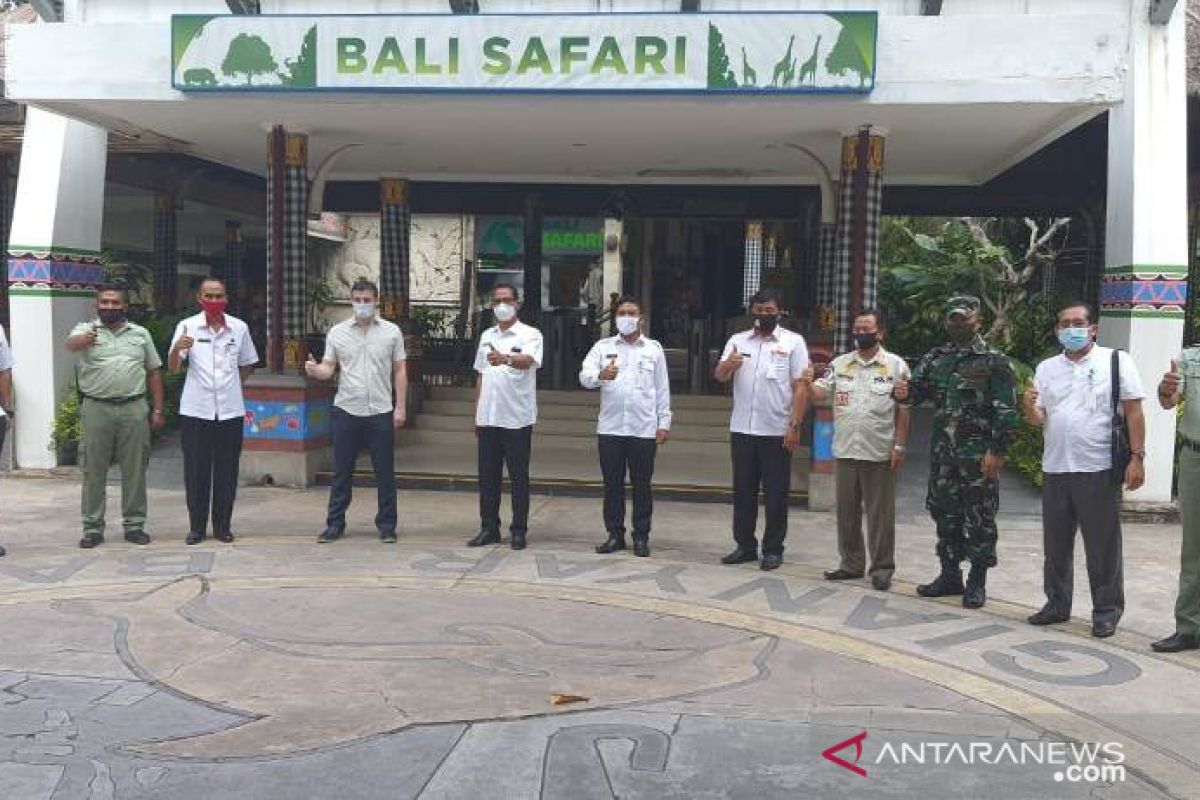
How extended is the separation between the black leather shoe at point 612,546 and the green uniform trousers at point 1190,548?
3.49m

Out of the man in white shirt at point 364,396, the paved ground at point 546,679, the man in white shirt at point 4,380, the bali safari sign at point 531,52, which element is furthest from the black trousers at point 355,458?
the bali safari sign at point 531,52

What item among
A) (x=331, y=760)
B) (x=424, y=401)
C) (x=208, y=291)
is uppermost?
(x=208, y=291)

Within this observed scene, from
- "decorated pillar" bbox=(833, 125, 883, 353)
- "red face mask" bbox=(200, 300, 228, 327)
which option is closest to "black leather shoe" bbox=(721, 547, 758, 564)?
"decorated pillar" bbox=(833, 125, 883, 353)

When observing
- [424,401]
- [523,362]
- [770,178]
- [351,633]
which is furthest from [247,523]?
[770,178]

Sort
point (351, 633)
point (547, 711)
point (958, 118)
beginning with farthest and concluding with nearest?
point (958, 118)
point (351, 633)
point (547, 711)

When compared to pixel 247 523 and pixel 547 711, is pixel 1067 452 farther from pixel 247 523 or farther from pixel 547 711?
pixel 247 523

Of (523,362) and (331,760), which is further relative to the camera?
(523,362)

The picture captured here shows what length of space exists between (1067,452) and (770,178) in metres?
8.71

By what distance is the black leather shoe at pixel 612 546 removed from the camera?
7535 mm

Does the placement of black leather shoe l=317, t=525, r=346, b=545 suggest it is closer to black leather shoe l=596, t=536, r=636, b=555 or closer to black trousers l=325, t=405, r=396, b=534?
black trousers l=325, t=405, r=396, b=534

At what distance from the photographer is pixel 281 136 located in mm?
10258

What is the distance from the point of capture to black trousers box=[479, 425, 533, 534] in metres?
7.51

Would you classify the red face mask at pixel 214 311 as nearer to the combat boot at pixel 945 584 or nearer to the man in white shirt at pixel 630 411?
the man in white shirt at pixel 630 411

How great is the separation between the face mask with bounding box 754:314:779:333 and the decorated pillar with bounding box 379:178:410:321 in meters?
7.90
